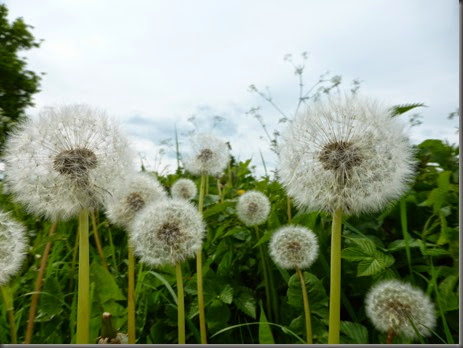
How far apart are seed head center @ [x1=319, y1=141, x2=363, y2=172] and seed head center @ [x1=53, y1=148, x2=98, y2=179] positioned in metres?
0.85

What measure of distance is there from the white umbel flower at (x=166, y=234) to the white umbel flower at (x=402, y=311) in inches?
28.5

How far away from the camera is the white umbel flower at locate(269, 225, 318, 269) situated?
176cm

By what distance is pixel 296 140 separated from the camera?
150 cm

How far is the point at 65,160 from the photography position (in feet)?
4.77

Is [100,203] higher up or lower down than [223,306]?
higher up

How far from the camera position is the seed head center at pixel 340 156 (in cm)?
129

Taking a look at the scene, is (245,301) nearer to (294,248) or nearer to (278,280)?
(278,280)

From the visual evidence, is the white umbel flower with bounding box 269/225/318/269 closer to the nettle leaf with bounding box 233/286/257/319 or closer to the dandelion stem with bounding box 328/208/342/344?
the nettle leaf with bounding box 233/286/257/319

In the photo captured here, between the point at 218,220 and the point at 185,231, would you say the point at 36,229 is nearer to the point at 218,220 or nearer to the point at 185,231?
the point at 218,220

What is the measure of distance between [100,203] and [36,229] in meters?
1.63

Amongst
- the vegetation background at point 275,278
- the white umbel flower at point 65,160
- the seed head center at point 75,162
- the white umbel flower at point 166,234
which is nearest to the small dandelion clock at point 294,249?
the vegetation background at point 275,278

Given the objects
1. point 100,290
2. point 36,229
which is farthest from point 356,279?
point 36,229

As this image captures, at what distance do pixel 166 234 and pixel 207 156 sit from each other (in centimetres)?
133

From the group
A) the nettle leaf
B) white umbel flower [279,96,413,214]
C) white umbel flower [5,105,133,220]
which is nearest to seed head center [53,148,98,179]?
white umbel flower [5,105,133,220]
